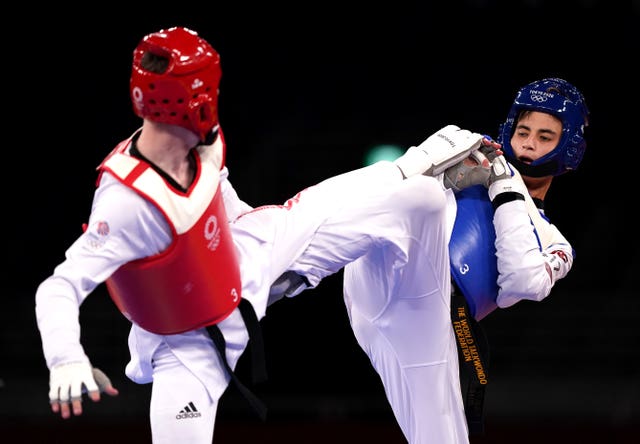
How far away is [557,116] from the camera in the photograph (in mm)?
4512

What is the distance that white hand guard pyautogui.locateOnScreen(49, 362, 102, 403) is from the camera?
9.49 ft

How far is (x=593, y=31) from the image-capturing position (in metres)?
8.66

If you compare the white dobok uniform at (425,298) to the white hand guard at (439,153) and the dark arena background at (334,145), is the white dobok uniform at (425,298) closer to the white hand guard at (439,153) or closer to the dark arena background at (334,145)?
the white hand guard at (439,153)

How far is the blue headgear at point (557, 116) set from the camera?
4508 mm

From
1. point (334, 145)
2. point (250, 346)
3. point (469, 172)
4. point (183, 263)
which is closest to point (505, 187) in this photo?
point (469, 172)

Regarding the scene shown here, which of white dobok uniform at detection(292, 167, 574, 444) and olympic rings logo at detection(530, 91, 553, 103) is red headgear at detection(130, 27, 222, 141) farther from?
olympic rings logo at detection(530, 91, 553, 103)

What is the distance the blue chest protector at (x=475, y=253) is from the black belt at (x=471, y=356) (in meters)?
0.06

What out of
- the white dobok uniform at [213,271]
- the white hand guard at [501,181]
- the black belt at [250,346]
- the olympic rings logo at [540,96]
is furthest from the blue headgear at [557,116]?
the black belt at [250,346]

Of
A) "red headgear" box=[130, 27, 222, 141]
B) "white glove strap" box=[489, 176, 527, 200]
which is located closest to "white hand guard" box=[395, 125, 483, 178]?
"white glove strap" box=[489, 176, 527, 200]

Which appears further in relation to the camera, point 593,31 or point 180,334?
point 593,31

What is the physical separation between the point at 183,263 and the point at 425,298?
1122mm

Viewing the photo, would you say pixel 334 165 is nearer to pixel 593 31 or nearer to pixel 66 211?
pixel 66 211

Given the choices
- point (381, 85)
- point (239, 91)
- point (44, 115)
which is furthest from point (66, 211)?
point (381, 85)

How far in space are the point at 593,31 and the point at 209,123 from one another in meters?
6.19
